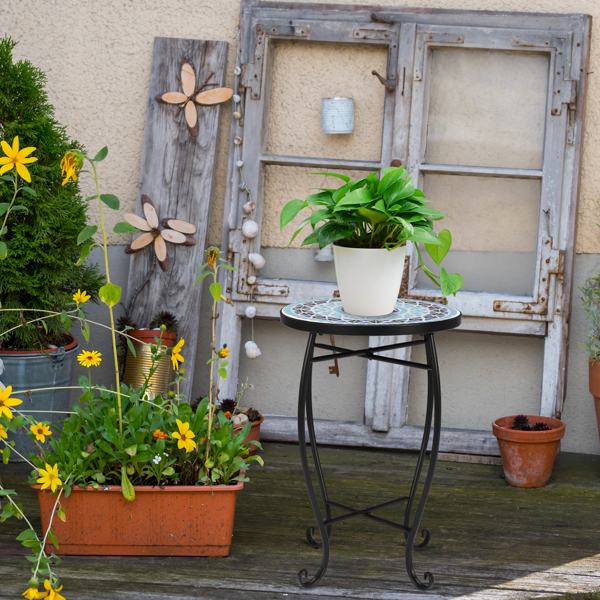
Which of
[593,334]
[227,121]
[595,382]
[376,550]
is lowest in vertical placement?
[376,550]

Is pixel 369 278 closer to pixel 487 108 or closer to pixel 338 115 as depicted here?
pixel 338 115

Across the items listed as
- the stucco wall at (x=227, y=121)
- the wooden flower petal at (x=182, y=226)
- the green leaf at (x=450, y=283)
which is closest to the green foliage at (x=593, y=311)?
the stucco wall at (x=227, y=121)

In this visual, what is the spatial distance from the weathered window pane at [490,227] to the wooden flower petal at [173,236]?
46.2 inches

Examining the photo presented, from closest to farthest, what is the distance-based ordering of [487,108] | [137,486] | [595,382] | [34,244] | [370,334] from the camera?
[370,334]
[137,486]
[34,244]
[595,382]
[487,108]

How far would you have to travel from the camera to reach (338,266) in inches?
83.0

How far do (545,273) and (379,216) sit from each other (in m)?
1.45

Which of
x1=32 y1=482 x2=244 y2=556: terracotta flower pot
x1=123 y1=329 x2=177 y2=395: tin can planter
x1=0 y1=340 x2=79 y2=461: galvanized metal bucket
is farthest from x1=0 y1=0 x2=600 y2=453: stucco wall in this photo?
x1=32 y1=482 x2=244 y2=556: terracotta flower pot

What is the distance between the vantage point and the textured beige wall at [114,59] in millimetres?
3393

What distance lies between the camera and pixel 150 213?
132 inches

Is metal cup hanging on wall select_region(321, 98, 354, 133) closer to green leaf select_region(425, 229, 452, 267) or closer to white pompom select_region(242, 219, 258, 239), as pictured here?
white pompom select_region(242, 219, 258, 239)

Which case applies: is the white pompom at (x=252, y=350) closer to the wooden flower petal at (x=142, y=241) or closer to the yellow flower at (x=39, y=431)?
the wooden flower petal at (x=142, y=241)

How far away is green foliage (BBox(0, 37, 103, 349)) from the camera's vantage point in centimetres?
282

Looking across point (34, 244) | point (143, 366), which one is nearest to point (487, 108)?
point (143, 366)

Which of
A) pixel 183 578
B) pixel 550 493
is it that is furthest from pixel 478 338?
pixel 183 578
